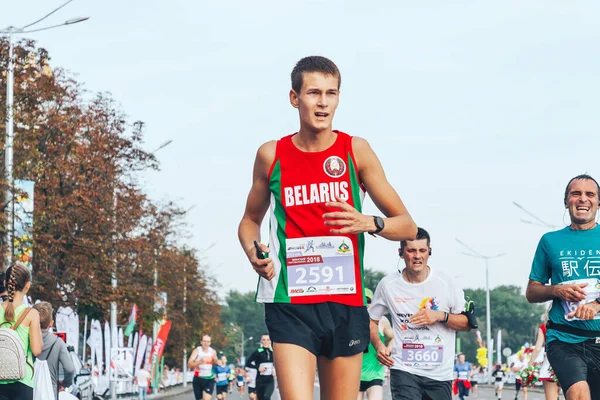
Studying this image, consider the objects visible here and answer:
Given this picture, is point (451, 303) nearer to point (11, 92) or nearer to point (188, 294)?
point (11, 92)

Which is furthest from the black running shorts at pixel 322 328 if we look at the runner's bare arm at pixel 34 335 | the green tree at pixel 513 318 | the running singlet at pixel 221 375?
the green tree at pixel 513 318

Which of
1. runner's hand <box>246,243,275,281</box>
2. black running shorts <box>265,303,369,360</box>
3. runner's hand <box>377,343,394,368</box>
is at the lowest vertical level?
runner's hand <box>377,343,394,368</box>

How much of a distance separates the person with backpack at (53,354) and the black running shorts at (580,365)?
214 inches

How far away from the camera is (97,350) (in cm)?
3269

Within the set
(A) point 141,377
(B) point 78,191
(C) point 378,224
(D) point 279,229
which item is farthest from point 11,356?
(A) point 141,377

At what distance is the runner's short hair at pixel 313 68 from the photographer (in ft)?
19.9

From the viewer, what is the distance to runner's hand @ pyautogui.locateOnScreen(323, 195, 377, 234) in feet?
18.5

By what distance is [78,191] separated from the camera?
3481cm

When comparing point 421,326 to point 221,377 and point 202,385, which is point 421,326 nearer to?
point 202,385

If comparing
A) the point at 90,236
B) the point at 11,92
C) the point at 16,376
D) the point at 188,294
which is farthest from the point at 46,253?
the point at 188,294

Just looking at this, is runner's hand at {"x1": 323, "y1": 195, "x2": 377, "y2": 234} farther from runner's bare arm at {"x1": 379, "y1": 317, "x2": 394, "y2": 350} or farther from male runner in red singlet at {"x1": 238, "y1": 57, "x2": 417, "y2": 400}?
runner's bare arm at {"x1": 379, "y1": 317, "x2": 394, "y2": 350}

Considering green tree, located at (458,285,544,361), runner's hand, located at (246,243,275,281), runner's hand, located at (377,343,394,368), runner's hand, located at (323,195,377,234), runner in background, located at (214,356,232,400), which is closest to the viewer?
runner's hand, located at (323,195,377,234)

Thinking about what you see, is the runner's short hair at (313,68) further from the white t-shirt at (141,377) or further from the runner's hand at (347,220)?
the white t-shirt at (141,377)

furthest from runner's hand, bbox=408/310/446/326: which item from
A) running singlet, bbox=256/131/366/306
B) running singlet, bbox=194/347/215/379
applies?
running singlet, bbox=194/347/215/379
